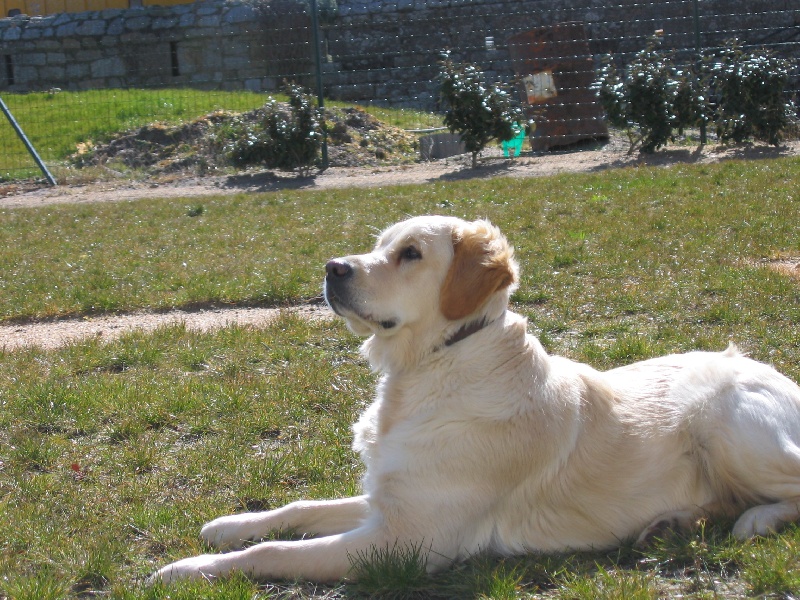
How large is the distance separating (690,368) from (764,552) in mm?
831

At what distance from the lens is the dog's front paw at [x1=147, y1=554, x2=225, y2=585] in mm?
3223

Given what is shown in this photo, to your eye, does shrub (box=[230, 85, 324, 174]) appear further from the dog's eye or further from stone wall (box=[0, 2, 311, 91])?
the dog's eye

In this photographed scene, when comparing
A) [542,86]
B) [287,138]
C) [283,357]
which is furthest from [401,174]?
[283,357]

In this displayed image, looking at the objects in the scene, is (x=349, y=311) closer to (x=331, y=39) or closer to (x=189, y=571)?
(x=189, y=571)

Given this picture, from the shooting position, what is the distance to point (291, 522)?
361 cm

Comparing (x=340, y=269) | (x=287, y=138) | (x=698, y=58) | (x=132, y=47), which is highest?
(x=132, y=47)

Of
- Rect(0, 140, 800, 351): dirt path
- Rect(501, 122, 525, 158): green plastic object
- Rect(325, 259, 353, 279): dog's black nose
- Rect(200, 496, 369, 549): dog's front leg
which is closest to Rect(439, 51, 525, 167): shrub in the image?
Rect(501, 122, 525, 158): green plastic object

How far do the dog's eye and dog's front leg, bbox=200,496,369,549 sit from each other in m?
0.97

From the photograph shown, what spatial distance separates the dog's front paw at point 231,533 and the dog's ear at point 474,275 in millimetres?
1132

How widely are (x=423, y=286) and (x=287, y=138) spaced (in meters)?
12.3

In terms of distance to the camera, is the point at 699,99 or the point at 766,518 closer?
the point at 766,518

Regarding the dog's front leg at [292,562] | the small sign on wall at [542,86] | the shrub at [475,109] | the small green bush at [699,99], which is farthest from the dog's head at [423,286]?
the small sign on wall at [542,86]

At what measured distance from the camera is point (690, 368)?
374 centimetres

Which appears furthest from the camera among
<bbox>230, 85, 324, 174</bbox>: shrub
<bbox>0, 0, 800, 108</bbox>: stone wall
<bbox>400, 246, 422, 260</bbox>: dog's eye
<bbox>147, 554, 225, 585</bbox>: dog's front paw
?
<bbox>0, 0, 800, 108</bbox>: stone wall
